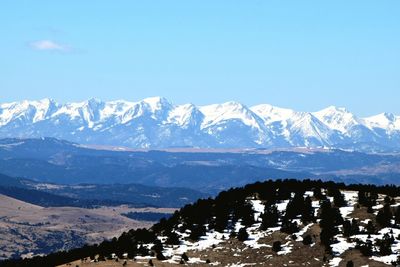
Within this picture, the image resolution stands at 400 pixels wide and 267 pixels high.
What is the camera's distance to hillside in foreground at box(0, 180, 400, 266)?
13238 cm

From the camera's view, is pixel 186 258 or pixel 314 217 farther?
pixel 314 217

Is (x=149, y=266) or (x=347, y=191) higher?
(x=347, y=191)

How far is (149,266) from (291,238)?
2794 centimetres

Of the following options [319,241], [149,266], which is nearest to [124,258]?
[149,266]

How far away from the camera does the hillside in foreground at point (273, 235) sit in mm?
132375

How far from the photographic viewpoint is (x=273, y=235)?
145250 mm

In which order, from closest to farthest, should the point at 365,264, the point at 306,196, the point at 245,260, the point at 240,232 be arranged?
1. the point at 365,264
2. the point at 245,260
3. the point at 240,232
4. the point at 306,196

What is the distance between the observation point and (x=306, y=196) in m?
170

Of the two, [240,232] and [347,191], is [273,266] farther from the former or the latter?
[347,191]

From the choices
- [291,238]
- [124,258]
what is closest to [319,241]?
[291,238]

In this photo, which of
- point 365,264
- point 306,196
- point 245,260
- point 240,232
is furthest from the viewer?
point 306,196

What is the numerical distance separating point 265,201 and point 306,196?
982 centimetres

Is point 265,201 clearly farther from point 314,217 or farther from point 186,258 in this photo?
point 186,258

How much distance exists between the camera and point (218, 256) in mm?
136875
